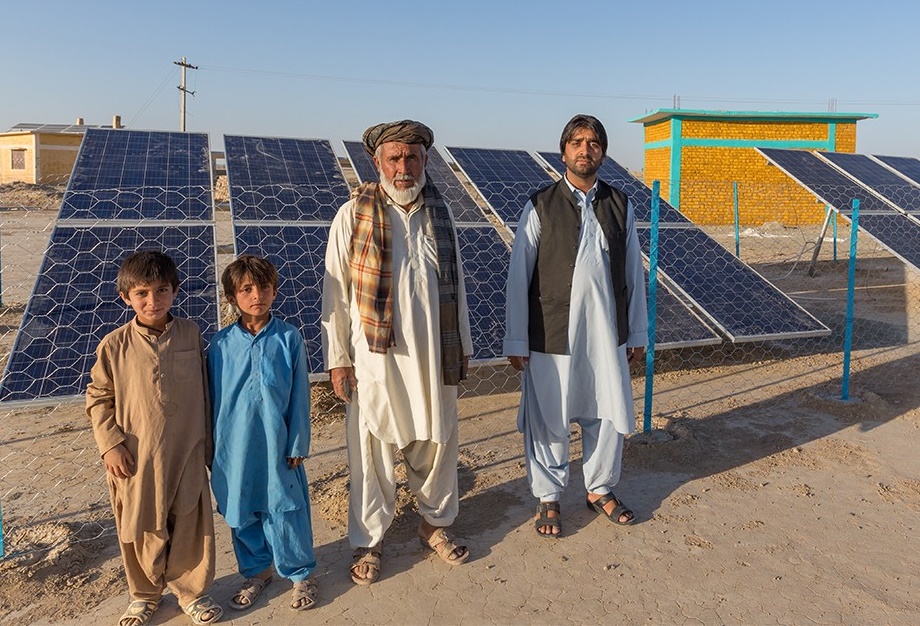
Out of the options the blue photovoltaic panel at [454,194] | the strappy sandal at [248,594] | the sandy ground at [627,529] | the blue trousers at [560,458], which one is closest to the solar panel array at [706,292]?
the sandy ground at [627,529]

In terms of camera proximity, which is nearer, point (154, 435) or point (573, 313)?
point (154, 435)

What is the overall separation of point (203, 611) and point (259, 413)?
85 cm

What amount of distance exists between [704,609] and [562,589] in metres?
0.62

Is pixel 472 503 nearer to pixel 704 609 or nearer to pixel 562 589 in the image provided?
pixel 562 589

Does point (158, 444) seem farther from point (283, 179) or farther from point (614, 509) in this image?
point (283, 179)

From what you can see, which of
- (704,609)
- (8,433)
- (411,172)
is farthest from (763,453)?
(8,433)

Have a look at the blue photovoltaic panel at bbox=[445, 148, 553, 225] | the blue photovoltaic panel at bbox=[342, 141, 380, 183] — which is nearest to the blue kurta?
the blue photovoltaic panel at bbox=[445, 148, 553, 225]

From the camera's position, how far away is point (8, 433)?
505 cm

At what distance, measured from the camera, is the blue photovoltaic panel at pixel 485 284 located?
220 inches

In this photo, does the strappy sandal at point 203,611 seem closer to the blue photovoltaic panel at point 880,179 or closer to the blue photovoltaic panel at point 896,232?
the blue photovoltaic panel at point 896,232

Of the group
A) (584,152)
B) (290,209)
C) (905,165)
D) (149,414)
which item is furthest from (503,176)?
(905,165)

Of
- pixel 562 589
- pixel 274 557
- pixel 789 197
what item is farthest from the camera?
pixel 789 197

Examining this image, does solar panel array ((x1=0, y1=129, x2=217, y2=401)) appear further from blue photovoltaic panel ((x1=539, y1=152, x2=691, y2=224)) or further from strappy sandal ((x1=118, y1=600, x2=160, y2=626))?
blue photovoltaic panel ((x1=539, y1=152, x2=691, y2=224))

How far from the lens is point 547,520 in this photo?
3.66 m
